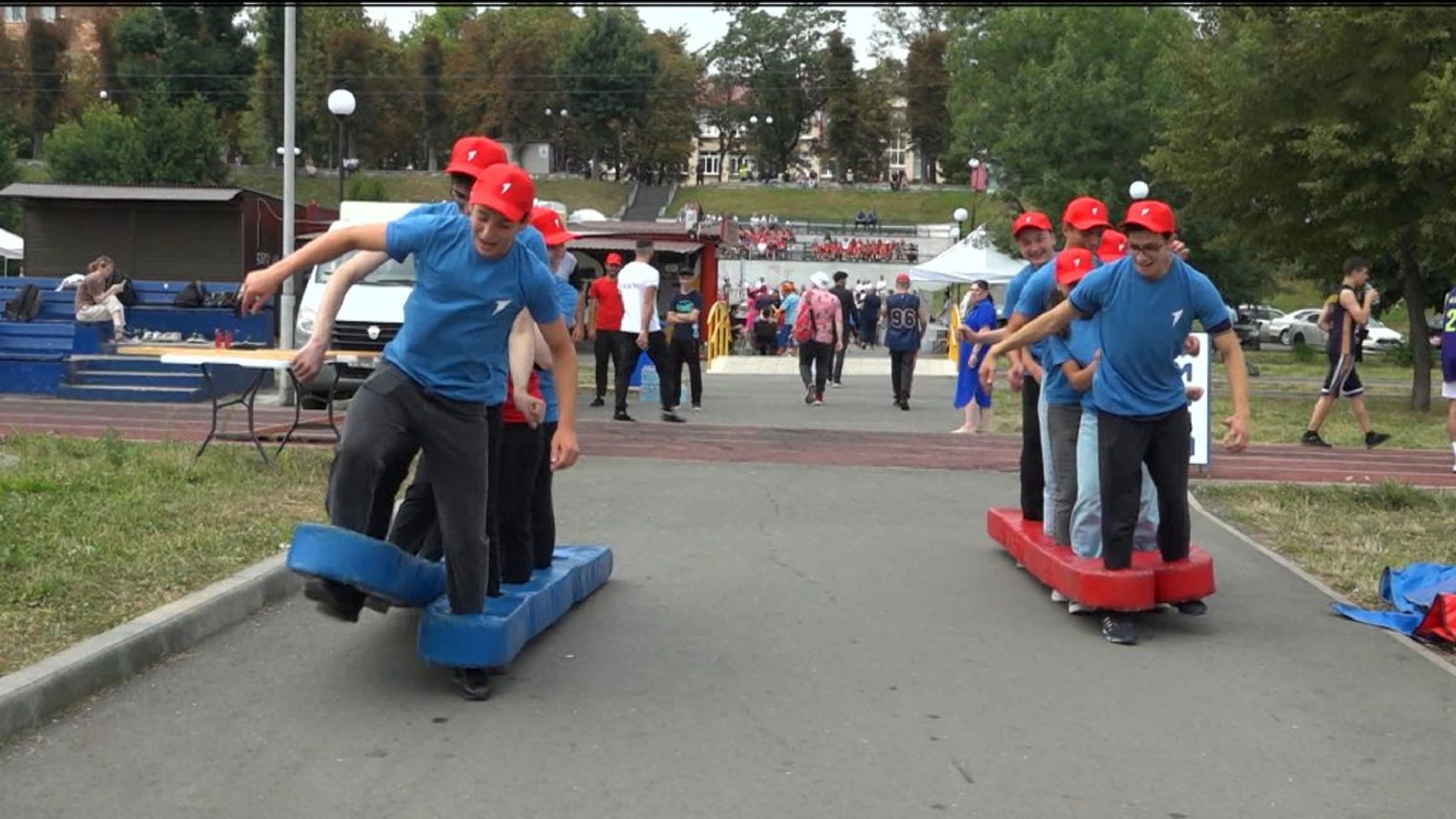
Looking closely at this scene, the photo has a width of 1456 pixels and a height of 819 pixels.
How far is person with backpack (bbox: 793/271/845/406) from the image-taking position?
22.6 metres

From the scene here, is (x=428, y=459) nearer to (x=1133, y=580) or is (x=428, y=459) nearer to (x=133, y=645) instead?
(x=133, y=645)

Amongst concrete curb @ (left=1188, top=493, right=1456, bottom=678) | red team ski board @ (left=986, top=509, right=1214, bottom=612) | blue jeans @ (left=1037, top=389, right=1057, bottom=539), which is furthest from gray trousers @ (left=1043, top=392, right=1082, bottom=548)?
concrete curb @ (left=1188, top=493, right=1456, bottom=678)

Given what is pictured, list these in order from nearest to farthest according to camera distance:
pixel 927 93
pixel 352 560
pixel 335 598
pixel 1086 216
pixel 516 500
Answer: pixel 352 560 → pixel 335 598 → pixel 516 500 → pixel 1086 216 → pixel 927 93

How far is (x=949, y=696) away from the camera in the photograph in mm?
6570

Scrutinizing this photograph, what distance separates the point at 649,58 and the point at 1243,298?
224 feet

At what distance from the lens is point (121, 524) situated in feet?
30.1

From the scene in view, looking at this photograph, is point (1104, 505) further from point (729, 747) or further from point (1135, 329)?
point (729, 747)

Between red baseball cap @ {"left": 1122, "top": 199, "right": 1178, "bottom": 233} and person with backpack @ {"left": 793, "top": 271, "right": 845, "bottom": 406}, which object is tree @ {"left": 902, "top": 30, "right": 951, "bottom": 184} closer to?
person with backpack @ {"left": 793, "top": 271, "right": 845, "bottom": 406}

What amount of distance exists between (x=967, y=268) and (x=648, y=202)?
66.2 m

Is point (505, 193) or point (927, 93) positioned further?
point (927, 93)

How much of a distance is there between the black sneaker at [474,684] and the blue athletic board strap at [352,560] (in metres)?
0.41

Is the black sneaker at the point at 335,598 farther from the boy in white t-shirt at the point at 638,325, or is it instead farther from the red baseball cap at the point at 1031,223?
the boy in white t-shirt at the point at 638,325

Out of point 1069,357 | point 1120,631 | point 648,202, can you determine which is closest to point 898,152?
point 648,202

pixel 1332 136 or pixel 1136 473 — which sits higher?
pixel 1332 136
